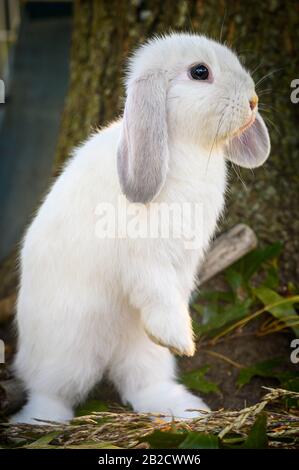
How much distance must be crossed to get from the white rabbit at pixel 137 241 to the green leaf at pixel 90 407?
0.03 m

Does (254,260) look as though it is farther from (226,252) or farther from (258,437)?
(258,437)

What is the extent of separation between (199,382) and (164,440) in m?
0.54

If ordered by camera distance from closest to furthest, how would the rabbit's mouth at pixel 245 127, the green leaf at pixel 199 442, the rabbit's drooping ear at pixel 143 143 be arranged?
the green leaf at pixel 199 442 < the rabbit's drooping ear at pixel 143 143 < the rabbit's mouth at pixel 245 127

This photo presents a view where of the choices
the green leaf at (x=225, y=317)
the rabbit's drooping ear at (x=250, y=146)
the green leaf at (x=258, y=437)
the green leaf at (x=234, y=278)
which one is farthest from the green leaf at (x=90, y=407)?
the rabbit's drooping ear at (x=250, y=146)

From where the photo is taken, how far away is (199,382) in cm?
227

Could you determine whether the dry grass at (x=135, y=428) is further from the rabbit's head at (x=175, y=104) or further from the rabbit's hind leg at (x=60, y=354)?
the rabbit's head at (x=175, y=104)

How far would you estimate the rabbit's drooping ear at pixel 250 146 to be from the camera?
6.84ft

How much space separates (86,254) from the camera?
1.98 m

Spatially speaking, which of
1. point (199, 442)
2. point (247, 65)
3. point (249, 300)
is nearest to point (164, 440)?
point (199, 442)

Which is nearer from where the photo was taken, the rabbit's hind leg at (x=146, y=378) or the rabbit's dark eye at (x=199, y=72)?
the rabbit's dark eye at (x=199, y=72)

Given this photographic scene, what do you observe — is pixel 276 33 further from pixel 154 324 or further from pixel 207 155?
pixel 154 324

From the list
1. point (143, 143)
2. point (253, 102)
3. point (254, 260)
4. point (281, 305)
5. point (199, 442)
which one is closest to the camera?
point (199, 442)

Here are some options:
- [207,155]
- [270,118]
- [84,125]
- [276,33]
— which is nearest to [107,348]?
[207,155]

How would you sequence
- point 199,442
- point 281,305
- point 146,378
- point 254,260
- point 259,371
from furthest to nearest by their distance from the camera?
point 254,260 < point 281,305 < point 259,371 < point 146,378 < point 199,442
